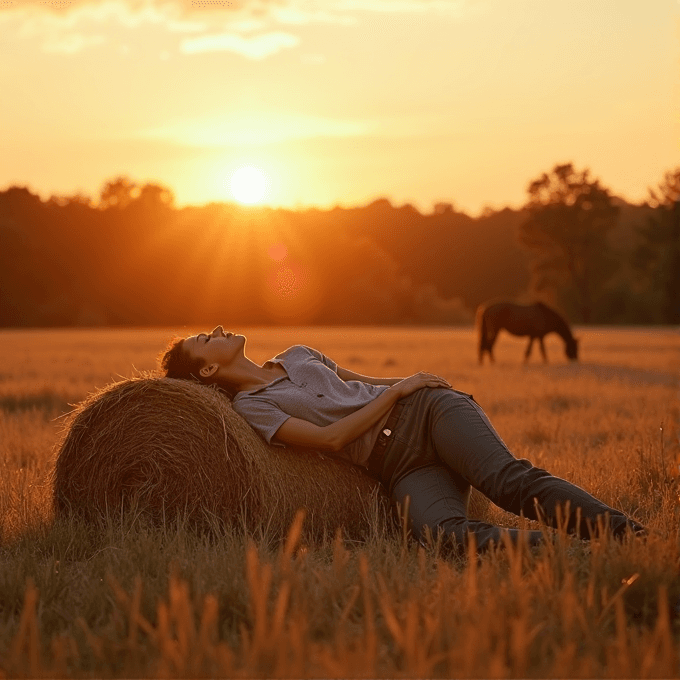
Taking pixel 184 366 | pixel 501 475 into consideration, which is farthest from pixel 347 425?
pixel 184 366

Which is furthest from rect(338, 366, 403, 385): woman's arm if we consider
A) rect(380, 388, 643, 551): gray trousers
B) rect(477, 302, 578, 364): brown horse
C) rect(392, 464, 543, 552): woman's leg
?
rect(477, 302, 578, 364): brown horse

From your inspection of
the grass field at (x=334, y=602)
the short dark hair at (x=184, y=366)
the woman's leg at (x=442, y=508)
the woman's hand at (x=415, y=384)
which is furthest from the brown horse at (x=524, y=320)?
the woman's leg at (x=442, y=508)

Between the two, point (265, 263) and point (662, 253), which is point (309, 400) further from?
point (265, 263)

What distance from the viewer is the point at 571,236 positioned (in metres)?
64.4

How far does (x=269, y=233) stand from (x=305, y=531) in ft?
248

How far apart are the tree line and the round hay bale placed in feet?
159

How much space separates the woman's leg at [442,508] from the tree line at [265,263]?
1905 inches

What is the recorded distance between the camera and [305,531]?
4863 mm

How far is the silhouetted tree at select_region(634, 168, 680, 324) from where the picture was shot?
53.0m

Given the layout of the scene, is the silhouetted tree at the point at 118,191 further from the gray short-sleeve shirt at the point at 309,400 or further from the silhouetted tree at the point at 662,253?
the gray short-sleeve shirt at the point at 309,400

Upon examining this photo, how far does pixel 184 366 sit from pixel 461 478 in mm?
1724

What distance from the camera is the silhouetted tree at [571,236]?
→ 64438 mm

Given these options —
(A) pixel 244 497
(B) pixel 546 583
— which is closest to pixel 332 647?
(B) pixel 546 583

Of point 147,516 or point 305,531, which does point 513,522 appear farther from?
point 147,516
